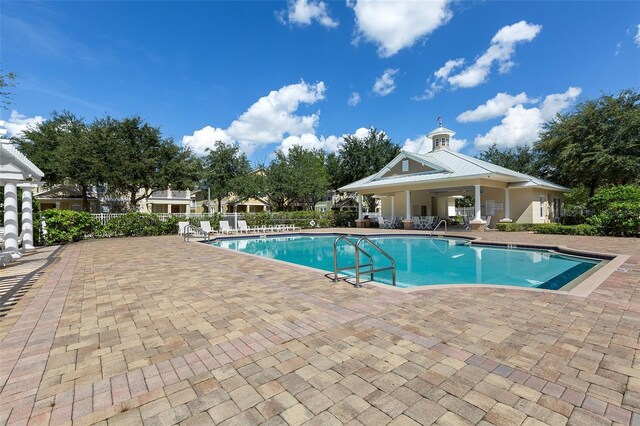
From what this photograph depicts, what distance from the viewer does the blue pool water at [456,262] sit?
7.71 m

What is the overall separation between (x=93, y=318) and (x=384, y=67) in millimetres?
21872

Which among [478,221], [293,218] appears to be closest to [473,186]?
[478,221]

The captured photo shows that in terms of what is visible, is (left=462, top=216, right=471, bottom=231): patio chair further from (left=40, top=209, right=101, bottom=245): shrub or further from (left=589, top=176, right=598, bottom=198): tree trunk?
(left=40, top=209, right=101, bottom=245): shrub

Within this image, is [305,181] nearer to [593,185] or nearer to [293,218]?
[293,218]

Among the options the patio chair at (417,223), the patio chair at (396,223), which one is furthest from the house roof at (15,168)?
the patio chair at (417,223)

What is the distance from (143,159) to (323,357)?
25.4m

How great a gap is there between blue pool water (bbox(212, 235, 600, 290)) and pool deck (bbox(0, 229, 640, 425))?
2620 millimetres

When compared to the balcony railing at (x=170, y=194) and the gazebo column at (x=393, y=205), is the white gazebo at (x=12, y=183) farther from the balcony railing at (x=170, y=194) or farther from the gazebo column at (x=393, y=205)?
the balcony railing at (x=170, y=194)

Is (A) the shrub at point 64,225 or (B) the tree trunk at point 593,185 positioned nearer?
(A) the shrub at point 64,225

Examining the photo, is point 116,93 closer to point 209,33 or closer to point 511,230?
point 209,33

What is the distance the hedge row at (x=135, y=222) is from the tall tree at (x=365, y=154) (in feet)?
A: 27.1

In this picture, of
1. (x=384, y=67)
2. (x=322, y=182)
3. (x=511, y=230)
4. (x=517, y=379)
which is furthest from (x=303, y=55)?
(x=517, y=379)

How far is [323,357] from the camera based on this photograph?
2.85 meters

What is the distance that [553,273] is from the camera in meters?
8.13
